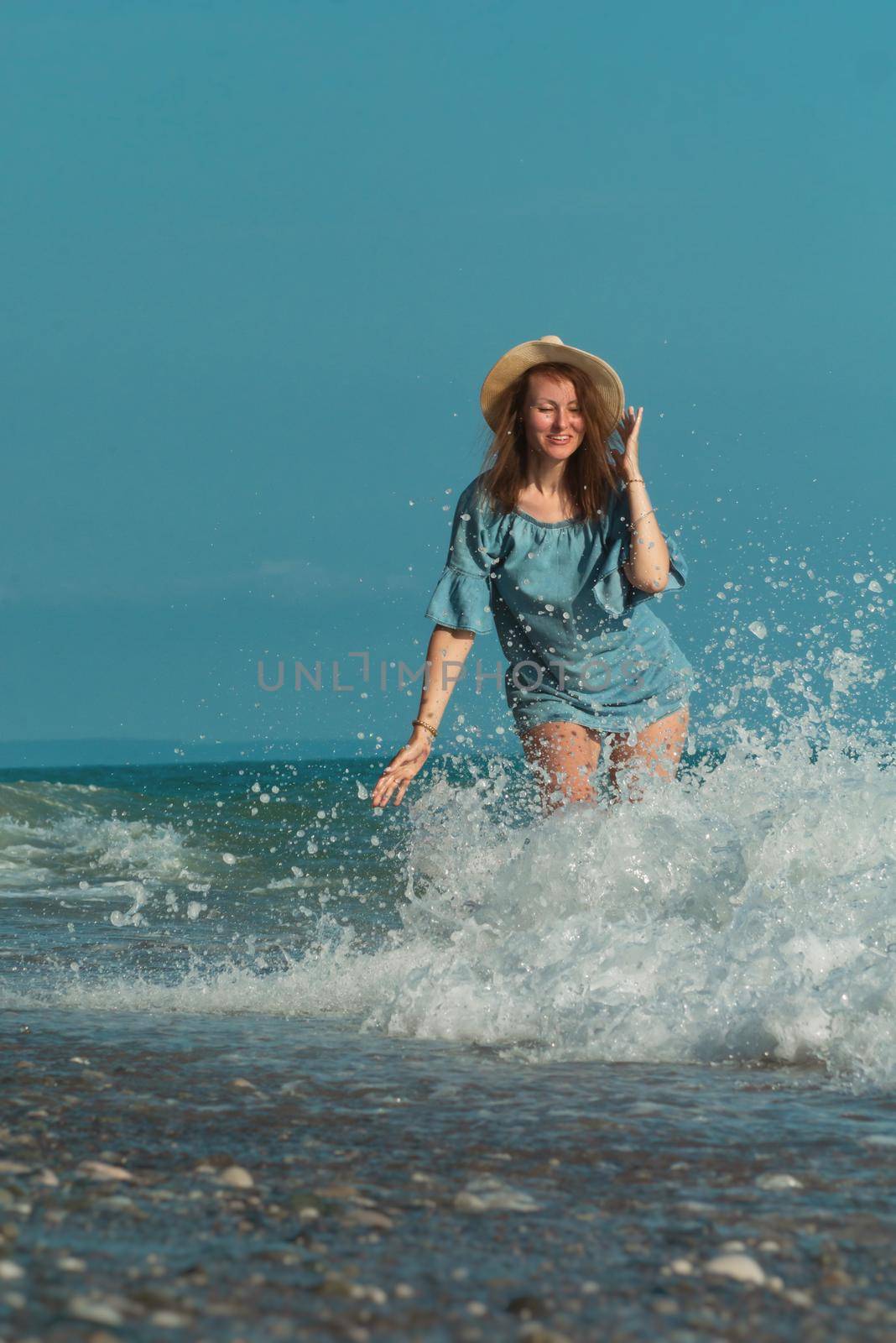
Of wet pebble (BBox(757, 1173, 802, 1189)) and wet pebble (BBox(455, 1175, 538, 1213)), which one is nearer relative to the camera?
wet pebble (BBox(455, 1175, 538, 1213))

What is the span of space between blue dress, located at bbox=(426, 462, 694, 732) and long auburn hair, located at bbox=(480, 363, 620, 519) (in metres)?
0.06

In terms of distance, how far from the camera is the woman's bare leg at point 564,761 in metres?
5.28

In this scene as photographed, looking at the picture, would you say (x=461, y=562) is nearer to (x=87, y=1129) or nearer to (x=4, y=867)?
(x=87, y=1129)

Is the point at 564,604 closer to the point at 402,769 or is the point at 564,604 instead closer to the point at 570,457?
the point at 570,457

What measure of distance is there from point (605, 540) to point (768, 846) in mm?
1384

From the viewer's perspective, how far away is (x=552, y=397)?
5246 mm

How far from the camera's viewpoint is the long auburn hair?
17.3 ft

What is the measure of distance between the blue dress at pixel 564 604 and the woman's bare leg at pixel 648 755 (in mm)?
64

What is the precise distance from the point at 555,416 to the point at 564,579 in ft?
2.15

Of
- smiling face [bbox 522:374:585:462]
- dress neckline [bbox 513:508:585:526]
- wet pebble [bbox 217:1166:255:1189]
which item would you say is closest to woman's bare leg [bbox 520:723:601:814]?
dress neckline [bbox 513:508:585:526]

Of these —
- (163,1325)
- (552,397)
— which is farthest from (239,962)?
(163,1325)

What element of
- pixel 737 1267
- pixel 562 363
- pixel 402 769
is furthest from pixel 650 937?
pixel 562 363

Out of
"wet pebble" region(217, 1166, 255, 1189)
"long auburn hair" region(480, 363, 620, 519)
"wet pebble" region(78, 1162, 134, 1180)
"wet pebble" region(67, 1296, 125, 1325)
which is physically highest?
"long auburn hair" region(480, 363, 620, 519)

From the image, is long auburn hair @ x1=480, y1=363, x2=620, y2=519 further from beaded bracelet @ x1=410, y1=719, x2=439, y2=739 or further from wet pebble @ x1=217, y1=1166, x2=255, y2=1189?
wet pebble @ x1=217, y1=1166, x2=255, y2=1189
